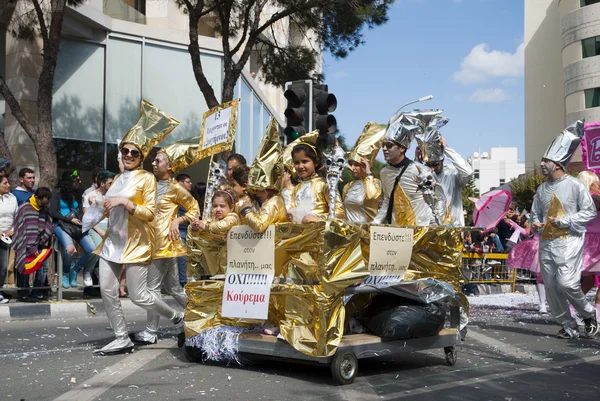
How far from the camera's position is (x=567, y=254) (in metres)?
8.92

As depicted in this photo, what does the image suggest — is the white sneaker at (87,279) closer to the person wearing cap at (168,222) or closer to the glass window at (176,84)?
the person wearing cap at (168,222)

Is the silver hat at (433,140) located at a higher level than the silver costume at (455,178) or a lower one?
higher

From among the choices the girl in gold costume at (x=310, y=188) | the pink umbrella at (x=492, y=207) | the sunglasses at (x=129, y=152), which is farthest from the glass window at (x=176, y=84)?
the girl in gold costume at (x=310, y=188)

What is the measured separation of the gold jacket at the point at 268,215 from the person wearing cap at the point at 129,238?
1.21 metres

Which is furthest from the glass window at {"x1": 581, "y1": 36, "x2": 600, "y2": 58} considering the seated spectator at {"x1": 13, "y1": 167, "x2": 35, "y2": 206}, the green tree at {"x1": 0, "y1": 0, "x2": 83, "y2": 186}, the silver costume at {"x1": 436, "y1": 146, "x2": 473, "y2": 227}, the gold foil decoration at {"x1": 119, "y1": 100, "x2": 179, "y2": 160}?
the gold foil decoration at {"x1": 119, "y1": 100, "x2": 179, "y2": 160}

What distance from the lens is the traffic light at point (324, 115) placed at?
10.9 metres

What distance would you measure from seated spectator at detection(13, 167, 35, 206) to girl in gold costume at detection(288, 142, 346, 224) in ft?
20.9

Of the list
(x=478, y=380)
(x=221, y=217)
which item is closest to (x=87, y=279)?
(x=221, y=217)

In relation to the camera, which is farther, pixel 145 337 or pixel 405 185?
pixel 145 337

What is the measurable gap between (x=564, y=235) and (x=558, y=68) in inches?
2437

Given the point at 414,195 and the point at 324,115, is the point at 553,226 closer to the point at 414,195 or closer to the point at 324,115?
the point at 414,195

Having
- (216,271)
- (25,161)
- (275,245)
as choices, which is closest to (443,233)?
(275,245)

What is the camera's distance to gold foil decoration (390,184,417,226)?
6.79 m

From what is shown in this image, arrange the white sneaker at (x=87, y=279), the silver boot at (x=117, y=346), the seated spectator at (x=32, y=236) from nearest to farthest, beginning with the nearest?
the silver boot at (x=117, y=346)
the seated spectator at (x=32, y=236)
the white sneaker at (x=87, y=279)
